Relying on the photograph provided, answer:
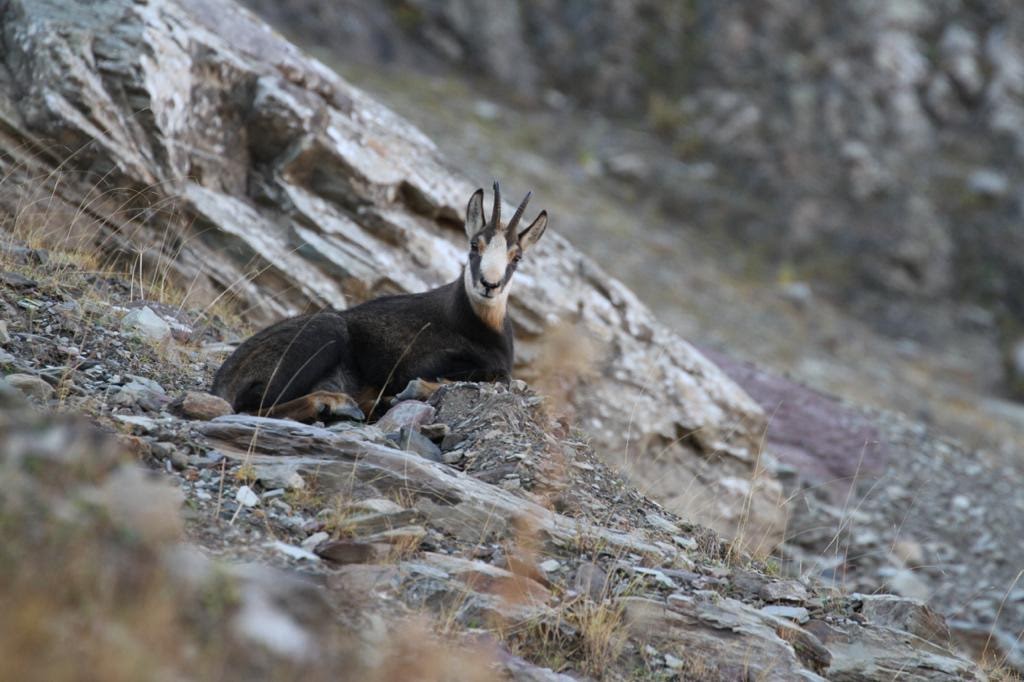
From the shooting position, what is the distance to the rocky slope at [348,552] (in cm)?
333

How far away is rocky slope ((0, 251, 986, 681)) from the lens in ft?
10.9

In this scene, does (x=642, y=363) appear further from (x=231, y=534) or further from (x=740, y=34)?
(x=740, y=34)

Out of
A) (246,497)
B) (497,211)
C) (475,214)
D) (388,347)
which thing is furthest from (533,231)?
(246,497)

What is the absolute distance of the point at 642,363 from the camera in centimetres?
1208

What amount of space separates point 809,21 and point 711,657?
77.1 feet

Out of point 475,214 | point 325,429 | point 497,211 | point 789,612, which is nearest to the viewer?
point 789,612

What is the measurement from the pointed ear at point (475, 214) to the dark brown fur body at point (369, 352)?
0.56 meters

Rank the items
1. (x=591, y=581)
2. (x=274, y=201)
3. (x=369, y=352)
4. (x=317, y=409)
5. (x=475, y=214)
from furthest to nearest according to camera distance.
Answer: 1. (x=274, y=201)
2. (x=475, y=214)
3. (x=369, y=352)
4. (x=317, y=409)
5. (x=591, y=581)

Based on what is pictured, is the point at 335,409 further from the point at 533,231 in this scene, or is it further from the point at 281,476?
the point at 533,231

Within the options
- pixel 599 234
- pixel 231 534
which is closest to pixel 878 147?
pixel 599 234

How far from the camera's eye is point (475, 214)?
9.03m

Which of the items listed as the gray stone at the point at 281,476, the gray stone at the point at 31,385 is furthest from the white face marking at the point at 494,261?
the gray stone at the point at 31,385

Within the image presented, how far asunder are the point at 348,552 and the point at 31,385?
6.53ft

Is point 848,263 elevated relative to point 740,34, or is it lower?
lower
